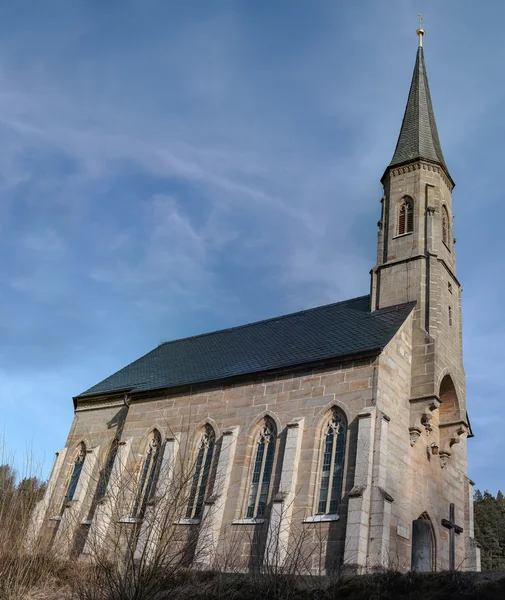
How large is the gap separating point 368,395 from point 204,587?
9195 mm

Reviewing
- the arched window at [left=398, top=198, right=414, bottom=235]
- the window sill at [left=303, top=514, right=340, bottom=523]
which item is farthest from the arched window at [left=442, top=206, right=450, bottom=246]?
the window sill at [left=303, top=514, right=340, bottom=523]

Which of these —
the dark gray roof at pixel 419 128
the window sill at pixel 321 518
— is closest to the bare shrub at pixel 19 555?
the window sill at pixel 321 518

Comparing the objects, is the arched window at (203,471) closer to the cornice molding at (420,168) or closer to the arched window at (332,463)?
the arched window at (332,463)

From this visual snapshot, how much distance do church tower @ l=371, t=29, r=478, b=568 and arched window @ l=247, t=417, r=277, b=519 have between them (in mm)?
4604

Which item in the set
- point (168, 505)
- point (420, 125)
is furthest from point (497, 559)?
point (168, 505)

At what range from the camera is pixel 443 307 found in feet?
78.3

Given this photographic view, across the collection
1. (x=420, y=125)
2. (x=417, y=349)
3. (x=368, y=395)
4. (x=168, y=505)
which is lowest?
(x=168, y=505)

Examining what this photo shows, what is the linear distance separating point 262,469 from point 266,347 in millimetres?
5959

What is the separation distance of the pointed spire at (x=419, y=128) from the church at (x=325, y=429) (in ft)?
0.48

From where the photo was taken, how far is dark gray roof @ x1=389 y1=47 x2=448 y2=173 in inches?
1120

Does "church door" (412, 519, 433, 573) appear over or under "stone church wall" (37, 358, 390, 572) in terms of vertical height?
under

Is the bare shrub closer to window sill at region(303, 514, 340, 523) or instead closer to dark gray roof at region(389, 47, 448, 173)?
window sill at region(303, 514, 340, 523)

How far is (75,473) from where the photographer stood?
2708 centimetres

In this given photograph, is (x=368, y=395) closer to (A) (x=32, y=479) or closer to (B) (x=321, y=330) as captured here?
(B) (x=321, y=330)
